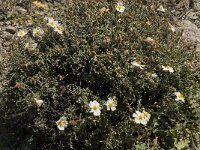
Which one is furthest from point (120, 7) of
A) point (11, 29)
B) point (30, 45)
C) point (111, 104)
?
point (11, 29)

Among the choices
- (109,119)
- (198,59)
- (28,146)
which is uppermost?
(198,59)

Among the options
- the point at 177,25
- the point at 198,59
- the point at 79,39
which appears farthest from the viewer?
the point at 177,25

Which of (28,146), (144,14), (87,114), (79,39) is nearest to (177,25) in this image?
(144,14)

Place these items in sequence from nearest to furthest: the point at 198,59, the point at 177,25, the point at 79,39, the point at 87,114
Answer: the point at 87,114 < the point at 79,39 < the point at 198,59 < the point at 177,25

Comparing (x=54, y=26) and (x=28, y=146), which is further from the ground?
(x=54, y=26)

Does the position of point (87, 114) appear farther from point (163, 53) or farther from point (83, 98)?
point (163, 53)

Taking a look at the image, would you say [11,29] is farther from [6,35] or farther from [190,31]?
[190,31]

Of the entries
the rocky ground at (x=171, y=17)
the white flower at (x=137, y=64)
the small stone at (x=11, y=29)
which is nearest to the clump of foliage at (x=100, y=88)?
the white flower at (x=137, y=64)

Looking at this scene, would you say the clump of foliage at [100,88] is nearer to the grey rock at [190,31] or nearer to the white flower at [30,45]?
the white flower at [30,45]
